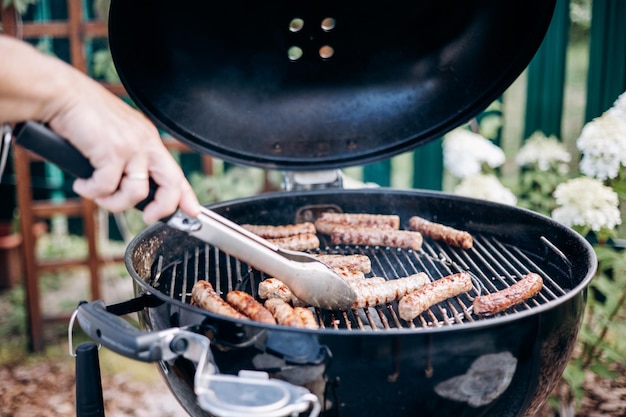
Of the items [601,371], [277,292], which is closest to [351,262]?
[277,292]

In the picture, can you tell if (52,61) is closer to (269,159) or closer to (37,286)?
(269,159)

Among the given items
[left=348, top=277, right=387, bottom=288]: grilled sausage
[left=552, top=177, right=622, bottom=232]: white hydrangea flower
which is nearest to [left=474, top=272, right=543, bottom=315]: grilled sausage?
[left=348, top=277, right=387, bottom=288]: grilled sausage

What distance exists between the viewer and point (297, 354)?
1.57 m

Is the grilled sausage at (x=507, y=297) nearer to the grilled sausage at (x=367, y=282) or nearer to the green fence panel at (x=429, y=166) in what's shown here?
the grilled sausage at (x=367, y=282)

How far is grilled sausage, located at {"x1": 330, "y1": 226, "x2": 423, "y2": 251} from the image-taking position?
8.36ft

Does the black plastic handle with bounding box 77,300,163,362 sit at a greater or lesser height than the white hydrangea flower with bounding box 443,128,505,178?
lesser

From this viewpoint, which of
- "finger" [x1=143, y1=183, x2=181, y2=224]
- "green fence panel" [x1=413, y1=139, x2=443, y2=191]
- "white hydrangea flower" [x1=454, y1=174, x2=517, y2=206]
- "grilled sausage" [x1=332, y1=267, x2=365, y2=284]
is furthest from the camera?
"green fence panel" [x1=413, y1=139, x2=443, y2=191]

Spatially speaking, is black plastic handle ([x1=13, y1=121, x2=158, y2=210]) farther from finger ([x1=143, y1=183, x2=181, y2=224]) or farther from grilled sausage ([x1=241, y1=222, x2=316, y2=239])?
grilled sausage ([x1=241, y1=222, x2=316, y2=239])

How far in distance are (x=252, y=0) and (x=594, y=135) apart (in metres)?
1.73

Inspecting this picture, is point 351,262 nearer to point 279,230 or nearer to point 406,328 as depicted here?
point 279,230

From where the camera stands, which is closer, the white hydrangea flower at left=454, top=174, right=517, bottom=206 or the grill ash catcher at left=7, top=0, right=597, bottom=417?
the grill ash catcher at left=7, top=0, right=597, bottom=417

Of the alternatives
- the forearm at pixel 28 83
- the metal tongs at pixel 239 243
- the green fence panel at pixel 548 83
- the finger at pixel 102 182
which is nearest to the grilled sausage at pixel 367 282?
the metal tongs at pixel 239 243

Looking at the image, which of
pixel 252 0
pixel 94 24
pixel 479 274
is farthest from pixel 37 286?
pixel 479 274

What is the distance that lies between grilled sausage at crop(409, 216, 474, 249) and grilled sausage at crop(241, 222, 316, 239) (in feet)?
1.46
